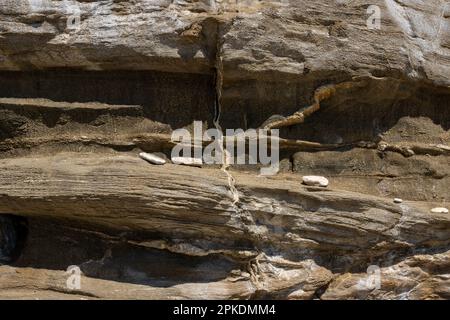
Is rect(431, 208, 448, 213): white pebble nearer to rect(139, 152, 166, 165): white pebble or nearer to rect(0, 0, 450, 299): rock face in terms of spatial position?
rect(0, 0, 450, 299): rock face

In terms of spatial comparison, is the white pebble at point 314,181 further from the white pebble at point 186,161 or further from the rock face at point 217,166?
the white pebble at point 186,161

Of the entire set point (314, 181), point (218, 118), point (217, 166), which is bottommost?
point (314, 181)

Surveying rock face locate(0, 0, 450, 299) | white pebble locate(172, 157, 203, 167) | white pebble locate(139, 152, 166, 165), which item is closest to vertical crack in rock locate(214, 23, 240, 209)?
rock face locate(0, 0, 450, 299)

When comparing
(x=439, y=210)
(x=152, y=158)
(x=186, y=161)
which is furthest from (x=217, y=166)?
(x=439, y=210)

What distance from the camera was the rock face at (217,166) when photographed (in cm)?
422

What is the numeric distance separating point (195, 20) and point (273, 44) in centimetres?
65

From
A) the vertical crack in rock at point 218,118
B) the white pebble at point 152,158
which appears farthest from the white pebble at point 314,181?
the white pebble at point 152,158

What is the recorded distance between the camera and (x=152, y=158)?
14.4ft

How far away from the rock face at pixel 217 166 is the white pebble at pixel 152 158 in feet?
0.19

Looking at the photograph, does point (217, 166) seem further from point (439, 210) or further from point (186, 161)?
point (439, 210)

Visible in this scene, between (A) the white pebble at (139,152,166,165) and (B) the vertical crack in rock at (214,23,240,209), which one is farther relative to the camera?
(A) the white pebble at (139,152,166,165)

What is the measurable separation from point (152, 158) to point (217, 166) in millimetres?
536

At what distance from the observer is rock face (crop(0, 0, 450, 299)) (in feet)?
13.9

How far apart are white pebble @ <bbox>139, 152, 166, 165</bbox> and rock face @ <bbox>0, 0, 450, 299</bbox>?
0.06 metres
